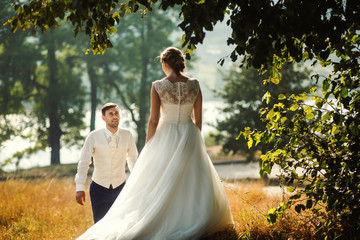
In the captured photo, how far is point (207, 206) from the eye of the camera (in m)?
4.17

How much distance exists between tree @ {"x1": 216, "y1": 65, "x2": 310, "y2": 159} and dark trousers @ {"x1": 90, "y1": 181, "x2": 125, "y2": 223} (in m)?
8.91

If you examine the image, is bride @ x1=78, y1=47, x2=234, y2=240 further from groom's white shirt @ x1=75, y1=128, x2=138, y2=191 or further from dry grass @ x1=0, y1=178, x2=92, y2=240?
dry grass @ x1=0, y1=178, x2=92, y2=240

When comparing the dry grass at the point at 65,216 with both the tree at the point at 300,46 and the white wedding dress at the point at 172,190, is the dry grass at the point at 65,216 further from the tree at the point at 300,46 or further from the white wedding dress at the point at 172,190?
the tree at the point at 300,46

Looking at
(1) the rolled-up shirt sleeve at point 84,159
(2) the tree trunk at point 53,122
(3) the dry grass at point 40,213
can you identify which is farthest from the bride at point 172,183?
(2) the tree trunk at point 53,122

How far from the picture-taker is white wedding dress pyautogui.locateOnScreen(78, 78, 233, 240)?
4.07 meters

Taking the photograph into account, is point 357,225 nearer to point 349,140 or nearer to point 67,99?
point 349,140

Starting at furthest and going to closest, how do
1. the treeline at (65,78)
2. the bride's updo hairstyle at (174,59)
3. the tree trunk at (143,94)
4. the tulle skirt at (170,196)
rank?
the tree trunk at (143,94), the treeline at (65,78), the bride's updo hairstyle at (174,59), the tulle skirt at (170,196)

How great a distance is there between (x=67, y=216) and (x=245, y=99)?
27.3 ft

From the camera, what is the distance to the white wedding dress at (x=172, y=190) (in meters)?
4.07

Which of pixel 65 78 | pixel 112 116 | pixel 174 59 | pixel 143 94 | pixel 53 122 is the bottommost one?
pixel 53 122

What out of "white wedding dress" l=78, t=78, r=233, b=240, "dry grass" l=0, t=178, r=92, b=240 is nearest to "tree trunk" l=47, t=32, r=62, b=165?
"dry grass" l=0, t=178, r=92, b=240

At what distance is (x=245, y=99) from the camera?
13781 millimetres

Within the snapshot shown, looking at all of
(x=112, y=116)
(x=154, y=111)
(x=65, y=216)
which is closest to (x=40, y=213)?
(x=65, y=216)

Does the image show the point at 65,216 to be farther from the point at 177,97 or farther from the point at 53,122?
the point at 53,122
